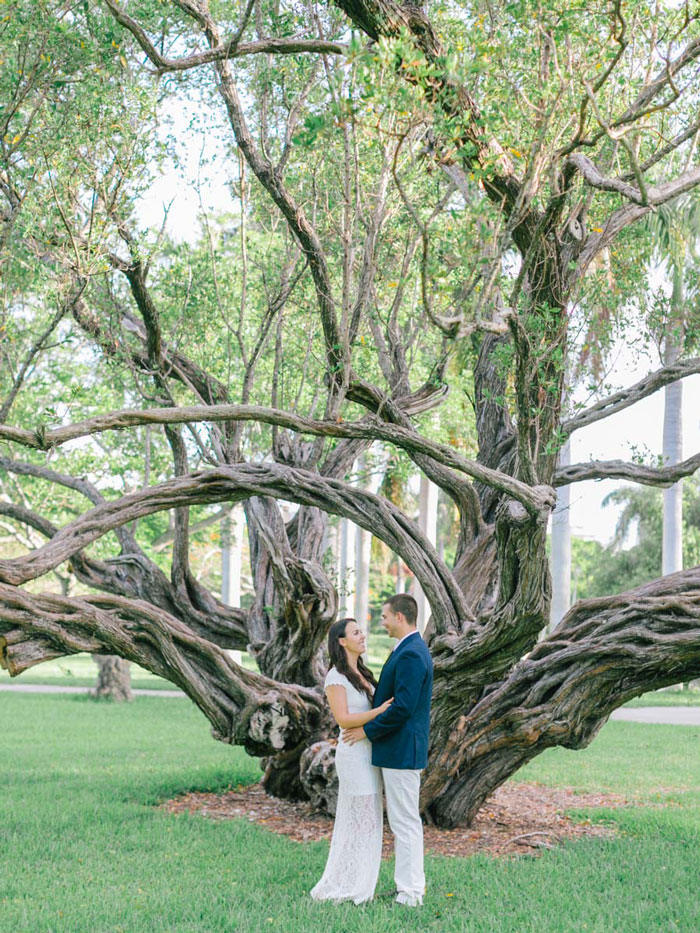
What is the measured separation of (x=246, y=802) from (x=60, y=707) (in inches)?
479

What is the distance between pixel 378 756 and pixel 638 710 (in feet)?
62.3

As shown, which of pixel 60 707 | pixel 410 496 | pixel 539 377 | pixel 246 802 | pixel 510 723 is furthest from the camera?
pixel 410 496

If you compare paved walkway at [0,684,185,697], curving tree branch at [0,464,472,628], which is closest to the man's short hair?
curving tree branch at [0,464,472,628]

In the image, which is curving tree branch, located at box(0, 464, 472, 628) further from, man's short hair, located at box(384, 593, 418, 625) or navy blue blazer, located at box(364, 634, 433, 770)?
navy blue blazer, located at box(364, 634, 433, 770)

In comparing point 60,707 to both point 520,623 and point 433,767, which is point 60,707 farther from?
point 520,623

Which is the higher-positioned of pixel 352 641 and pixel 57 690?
pixel 352 641

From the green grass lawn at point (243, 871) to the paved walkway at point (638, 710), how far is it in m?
8.38

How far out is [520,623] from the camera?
7.63m

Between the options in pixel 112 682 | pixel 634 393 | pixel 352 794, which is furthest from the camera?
pixel 112 682

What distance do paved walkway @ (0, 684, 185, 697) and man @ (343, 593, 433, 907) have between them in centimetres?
1948

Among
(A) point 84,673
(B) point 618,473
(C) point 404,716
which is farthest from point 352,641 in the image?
(A) point 84,673

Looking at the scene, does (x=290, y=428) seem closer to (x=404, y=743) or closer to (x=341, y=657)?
(x=341, y=657)

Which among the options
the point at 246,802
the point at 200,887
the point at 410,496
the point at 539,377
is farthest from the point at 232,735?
the point at 410,496

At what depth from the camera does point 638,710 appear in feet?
77.7
